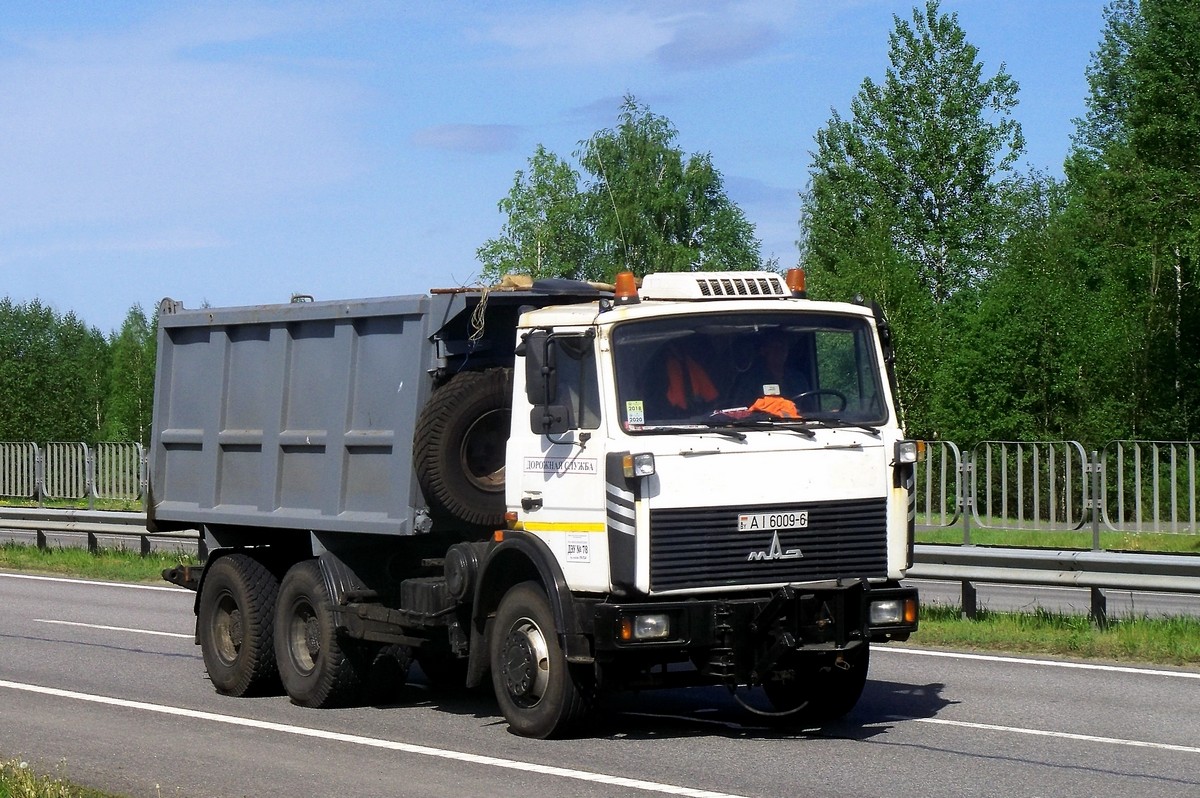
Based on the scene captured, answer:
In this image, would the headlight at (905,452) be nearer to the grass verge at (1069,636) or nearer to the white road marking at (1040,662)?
the white road marking at (1040,662)

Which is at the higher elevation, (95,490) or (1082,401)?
(1082,401)

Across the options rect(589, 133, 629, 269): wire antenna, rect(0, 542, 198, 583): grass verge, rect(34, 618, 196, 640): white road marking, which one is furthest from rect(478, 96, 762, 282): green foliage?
rect(34, 618, 196, 640): white road marking

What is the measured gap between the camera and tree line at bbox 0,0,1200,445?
36.2m

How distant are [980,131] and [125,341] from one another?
80622 millimetres

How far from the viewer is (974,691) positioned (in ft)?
38.4

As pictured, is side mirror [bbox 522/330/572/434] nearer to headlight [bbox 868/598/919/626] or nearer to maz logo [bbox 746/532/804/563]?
maz logo [bbox 746/532/804/563]

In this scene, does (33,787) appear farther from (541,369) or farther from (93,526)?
(93,526)

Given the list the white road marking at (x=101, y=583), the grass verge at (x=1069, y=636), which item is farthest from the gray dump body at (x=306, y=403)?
the white road marking at (x=101, y=583)

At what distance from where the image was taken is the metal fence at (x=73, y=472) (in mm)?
31141

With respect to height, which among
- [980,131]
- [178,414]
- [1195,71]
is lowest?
[178,414]

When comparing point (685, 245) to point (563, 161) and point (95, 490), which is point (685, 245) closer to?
point (563, 161)

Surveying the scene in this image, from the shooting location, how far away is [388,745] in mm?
9828

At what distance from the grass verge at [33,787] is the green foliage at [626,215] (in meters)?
58.0

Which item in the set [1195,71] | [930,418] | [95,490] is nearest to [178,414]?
[95,490]
